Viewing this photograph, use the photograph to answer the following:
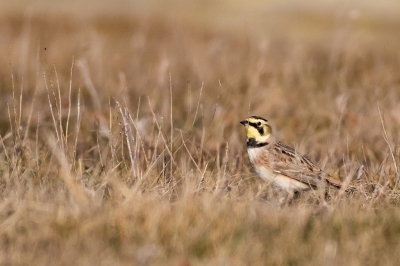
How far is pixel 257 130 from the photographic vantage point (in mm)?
6059

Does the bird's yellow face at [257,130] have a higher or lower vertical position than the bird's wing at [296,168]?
higher

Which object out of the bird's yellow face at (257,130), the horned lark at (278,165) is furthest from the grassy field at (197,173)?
the bird's yellow face at (257,130)

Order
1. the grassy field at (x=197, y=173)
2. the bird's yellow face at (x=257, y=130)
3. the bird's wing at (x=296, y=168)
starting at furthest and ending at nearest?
the bird's yellow face at (x=257, y=130)
the bird's wing at (x=296, y=168)
the grassy field at (x=197, y=173)

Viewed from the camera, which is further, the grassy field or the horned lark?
the horned lark

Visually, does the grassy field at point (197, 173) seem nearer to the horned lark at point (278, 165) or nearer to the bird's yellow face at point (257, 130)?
the horned lark at point (278, 165)

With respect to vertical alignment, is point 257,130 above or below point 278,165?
above

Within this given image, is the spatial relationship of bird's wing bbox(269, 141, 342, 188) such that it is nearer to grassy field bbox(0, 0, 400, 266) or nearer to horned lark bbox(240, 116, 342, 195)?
horned lark bbox(240, 116, 342, 195)

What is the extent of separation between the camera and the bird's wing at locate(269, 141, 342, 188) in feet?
18.4

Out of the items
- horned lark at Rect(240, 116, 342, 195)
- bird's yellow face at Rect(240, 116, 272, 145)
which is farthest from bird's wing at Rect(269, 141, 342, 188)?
bird's yellow face at Rect(240, 116, 272, 145)

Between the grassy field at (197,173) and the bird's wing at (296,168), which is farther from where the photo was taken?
the bird's wing at (296,168)

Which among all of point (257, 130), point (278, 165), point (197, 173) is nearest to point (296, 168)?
point (278, 165)

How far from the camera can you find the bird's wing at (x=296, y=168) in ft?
18.4

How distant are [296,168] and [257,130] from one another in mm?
494

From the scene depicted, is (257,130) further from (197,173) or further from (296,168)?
(197,173)
